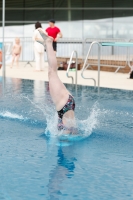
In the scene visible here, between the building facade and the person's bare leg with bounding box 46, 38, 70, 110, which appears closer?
the person's bare leg with bounding box 46, 38, 70, 110

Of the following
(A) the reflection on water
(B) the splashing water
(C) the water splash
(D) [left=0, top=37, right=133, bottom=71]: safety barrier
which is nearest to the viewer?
(A) the reflection on water

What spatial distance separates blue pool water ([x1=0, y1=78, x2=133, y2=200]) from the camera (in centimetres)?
488

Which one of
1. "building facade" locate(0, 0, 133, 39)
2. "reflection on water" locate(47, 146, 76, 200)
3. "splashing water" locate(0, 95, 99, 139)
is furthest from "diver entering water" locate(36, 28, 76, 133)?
"building facade" locate(0, 0, 133, 39)

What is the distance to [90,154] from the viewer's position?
247 inches

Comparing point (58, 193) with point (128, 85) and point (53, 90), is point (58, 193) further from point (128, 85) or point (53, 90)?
point (128, 85)

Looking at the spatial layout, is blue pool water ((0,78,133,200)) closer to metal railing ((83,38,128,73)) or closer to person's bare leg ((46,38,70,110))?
person's bare leg ((46,38,70,110))

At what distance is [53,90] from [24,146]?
0.88 meters

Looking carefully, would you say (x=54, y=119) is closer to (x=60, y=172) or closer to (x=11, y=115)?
(x=11, y=115)

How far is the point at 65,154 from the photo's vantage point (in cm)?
626

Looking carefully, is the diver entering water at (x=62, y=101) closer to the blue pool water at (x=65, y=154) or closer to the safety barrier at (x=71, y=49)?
the blue pool water at (x=65, y=154)

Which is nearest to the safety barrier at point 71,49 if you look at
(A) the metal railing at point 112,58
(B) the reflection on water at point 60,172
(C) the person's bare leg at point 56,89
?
(A) the metal railing at point 112,58

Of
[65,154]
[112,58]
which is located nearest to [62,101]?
[65,154]

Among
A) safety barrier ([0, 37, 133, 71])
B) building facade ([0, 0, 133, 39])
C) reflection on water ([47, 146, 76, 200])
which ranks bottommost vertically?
reflection on water ([47, 146, 76, 200])

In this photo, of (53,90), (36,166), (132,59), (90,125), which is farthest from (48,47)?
(132,59)
